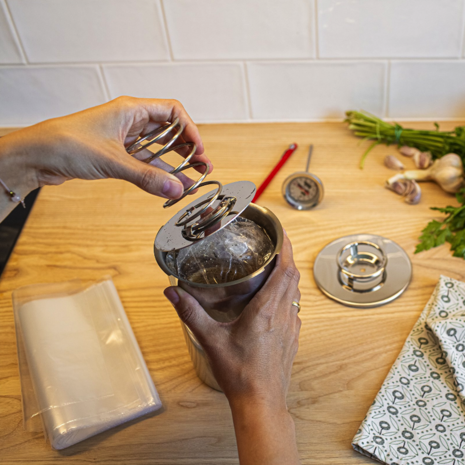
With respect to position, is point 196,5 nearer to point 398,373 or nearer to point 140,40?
point 140,40

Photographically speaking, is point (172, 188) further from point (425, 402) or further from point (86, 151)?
point (425, 402)

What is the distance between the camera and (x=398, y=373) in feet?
2.40

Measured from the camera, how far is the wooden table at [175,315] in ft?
2.31

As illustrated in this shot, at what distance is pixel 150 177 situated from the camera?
0.64 metres

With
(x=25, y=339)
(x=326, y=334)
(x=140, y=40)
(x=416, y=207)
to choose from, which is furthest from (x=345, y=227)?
(x=140, y=40)

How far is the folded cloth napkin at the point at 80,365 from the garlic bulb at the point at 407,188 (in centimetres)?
68

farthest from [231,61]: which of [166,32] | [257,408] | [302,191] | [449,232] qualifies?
[257,408]

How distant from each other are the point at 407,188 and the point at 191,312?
2.24 feet

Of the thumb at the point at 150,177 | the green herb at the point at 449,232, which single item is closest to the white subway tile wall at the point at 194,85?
the green herb at the point at 449,232

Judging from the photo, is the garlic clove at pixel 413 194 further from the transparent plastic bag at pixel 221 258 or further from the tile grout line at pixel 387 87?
the transparent plastic bag at pixel 221 258

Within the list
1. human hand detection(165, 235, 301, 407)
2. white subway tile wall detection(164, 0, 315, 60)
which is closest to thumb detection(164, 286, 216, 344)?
human hand detection(165, 235, 301, 407)

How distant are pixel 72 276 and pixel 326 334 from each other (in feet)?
1.80

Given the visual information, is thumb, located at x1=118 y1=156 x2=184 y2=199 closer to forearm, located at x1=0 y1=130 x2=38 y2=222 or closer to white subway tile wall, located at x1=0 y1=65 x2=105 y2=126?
forearm, located at x1=0 y1=130 x2=38 y2=222

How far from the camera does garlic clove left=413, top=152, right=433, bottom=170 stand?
114cm
